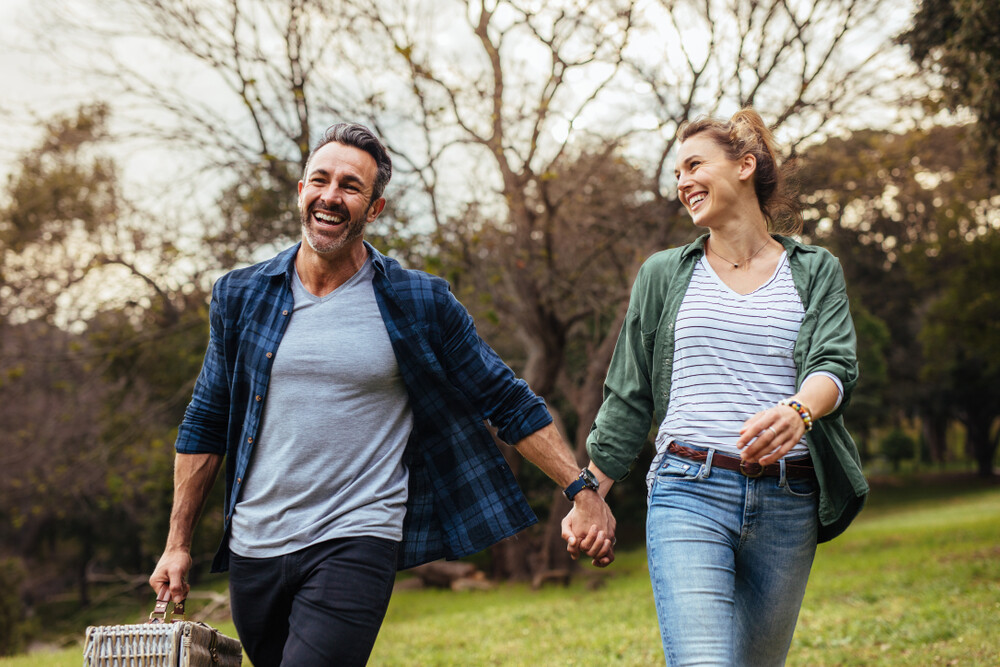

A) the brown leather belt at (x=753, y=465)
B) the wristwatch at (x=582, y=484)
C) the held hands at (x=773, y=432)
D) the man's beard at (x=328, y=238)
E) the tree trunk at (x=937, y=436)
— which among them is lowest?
the tree trunk at (x=937, y=436)

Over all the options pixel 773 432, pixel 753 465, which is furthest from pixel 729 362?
pixel 773 432

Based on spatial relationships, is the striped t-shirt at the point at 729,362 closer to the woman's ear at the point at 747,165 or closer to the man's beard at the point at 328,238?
the woman's ear at the point at 747,165

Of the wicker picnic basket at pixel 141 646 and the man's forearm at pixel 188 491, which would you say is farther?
the man's forearm at pixel 188 491

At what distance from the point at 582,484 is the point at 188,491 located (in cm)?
140

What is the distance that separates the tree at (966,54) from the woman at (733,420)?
6839 mm

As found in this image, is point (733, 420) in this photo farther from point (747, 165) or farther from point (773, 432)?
point (747, 165)

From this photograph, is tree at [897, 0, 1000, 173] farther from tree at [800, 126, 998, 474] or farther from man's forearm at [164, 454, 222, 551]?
man's forearm at [164, 454, 222, 551]

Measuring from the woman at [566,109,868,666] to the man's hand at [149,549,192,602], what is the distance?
1342mm

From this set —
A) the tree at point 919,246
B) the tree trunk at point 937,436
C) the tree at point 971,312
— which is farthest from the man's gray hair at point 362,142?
the tree trunk at point 937,436

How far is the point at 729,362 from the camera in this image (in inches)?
116

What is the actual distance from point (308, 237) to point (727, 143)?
1556mm

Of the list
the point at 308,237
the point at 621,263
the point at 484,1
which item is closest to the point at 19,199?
the point at 484,1

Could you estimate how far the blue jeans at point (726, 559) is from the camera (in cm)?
273

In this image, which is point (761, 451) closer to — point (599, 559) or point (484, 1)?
point (599, 559)
